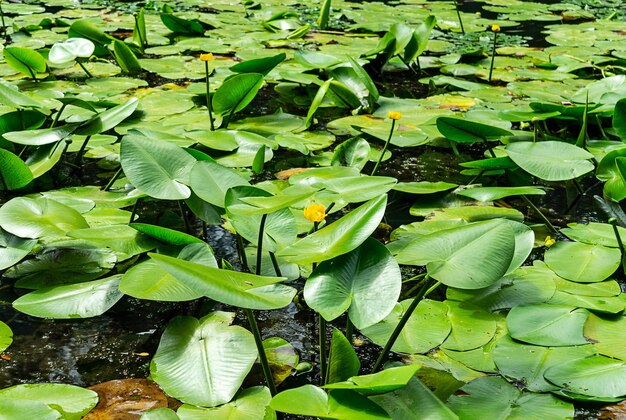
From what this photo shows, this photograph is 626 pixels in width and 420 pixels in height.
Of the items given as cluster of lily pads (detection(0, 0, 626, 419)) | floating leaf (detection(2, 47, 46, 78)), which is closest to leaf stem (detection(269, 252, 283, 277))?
cluster of lily pads (detection(0, 0, 626, 419))

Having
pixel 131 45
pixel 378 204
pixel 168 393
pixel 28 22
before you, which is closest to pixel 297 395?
pixel 168 393

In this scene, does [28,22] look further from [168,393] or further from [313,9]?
[168,393]

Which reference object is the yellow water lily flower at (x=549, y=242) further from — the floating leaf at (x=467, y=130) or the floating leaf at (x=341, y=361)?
the floating leaf at (x=341, y=361)

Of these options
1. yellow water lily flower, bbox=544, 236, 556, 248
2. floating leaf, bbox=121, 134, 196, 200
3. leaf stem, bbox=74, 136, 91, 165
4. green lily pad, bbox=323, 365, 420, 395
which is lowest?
yellow water lily flower, bbox=544, 236, 556, 248

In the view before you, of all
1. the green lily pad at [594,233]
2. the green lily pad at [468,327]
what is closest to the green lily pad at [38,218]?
the green lily pad at [468,327]

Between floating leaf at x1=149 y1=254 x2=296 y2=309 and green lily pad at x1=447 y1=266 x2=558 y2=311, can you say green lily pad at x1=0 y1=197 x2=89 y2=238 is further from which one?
green lily pad at x1=447 y1=266 x2=558 y2=311

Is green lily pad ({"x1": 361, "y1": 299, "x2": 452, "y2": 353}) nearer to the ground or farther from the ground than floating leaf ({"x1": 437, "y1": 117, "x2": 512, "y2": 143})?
nearer to the ground

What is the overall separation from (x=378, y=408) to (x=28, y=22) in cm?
302

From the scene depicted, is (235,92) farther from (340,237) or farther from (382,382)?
(382,382)

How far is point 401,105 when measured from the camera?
210cm

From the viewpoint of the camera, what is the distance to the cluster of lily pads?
837 mm

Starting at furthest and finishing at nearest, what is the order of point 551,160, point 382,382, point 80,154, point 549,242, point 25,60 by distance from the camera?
point 25,60, point 80,154, point 551,160, point 549,242, point 382,382

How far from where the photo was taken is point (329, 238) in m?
0.93

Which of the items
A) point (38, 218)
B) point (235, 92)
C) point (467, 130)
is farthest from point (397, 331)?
point (235, 92)
